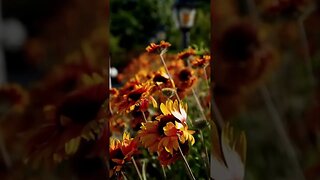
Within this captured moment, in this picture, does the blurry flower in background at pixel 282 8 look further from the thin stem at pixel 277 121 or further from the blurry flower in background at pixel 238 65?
→ the thin stem at pixel 277 121

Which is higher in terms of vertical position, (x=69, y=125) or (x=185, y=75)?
(x=69, y=125)

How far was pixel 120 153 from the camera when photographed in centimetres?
168

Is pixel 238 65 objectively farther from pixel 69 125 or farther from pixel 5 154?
pixel 5 154

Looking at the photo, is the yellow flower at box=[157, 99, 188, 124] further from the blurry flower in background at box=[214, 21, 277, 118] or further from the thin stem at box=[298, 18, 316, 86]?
the thin stem at box=[298, 18, 316, 86]

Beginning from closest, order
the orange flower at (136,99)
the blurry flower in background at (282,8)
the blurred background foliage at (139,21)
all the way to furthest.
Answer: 1. the blurry flower in background at (282,8)
2. the orange flower at (136,99)
3. the blurred background foliage at (139,21)

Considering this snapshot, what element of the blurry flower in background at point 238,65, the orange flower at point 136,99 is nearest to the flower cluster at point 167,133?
the orange flower at point 136,99

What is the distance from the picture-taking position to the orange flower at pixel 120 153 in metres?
1.65

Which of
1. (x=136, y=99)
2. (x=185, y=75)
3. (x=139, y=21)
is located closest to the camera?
(x=136, y=99)

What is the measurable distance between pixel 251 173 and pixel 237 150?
63 mm

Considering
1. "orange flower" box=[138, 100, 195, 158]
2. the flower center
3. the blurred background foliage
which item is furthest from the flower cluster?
the blurred background foliage

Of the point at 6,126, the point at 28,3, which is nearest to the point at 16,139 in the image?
the point at 6,126

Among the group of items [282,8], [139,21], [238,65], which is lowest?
[139,21]

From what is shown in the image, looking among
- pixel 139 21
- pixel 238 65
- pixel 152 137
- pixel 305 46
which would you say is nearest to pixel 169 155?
pixel 152 137

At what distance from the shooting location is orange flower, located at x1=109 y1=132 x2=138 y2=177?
165cm
